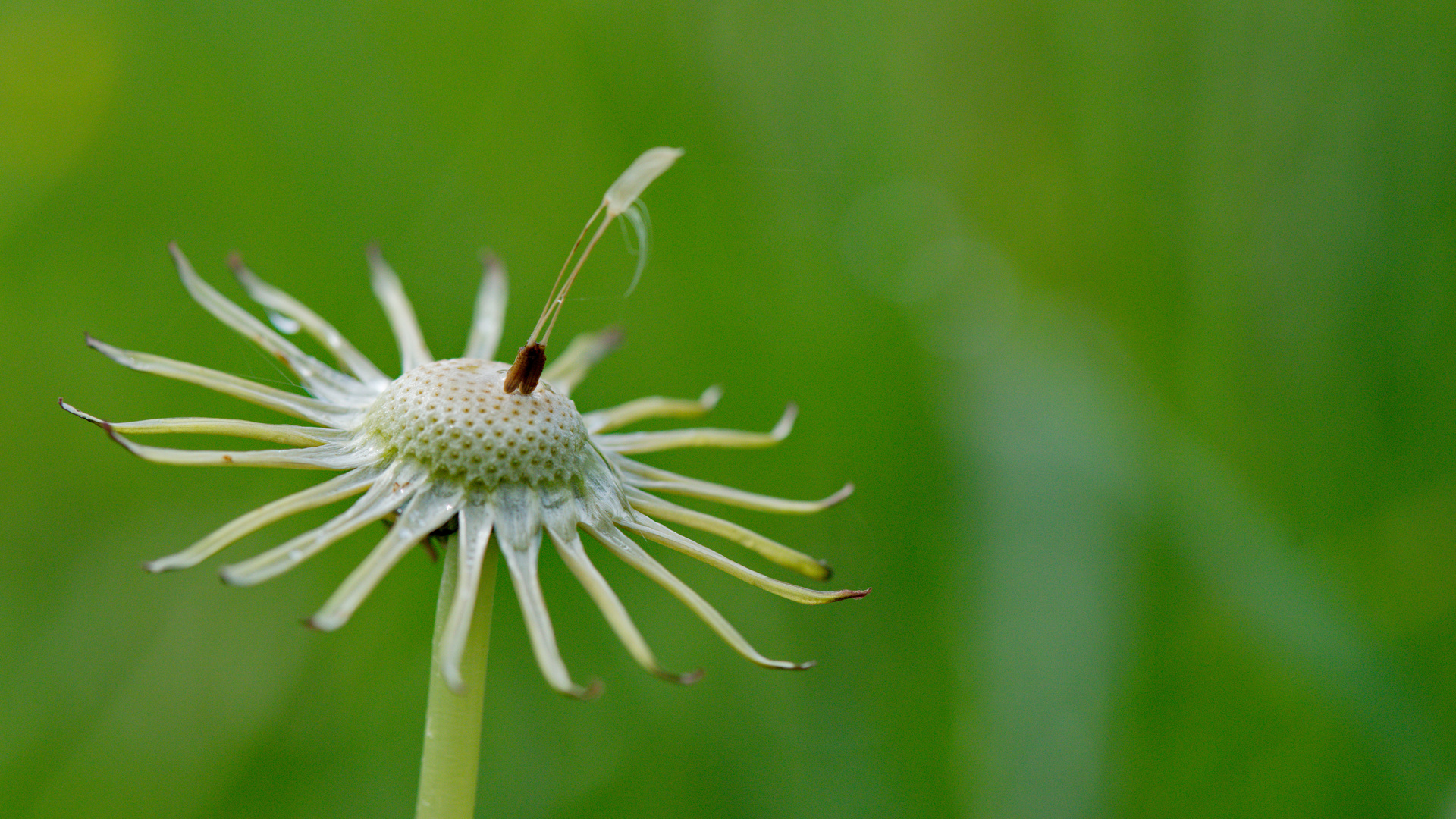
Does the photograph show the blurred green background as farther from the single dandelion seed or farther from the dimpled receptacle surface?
the dimpled receptacle surface

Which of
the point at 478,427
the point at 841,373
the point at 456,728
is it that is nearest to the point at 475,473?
the point at 478,427

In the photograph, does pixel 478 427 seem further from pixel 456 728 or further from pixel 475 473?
pixel 456 728

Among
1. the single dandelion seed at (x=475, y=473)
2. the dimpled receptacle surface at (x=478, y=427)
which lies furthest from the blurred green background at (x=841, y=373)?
the dimpled receptacle surface at (x=478, y=427)

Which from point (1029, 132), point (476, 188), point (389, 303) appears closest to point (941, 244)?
point (1029, 132)

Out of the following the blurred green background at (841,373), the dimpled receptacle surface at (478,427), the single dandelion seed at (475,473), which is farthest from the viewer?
the blurred green background at (841,373)

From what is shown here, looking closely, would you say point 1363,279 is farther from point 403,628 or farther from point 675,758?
point 403,628

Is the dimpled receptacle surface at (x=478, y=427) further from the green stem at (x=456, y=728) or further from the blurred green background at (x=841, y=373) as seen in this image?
the blurred green background at (x=841, y=373)
